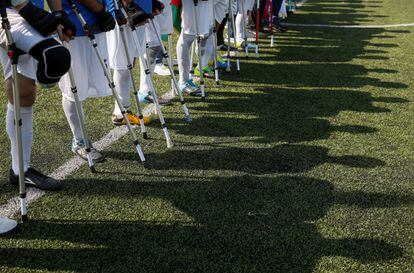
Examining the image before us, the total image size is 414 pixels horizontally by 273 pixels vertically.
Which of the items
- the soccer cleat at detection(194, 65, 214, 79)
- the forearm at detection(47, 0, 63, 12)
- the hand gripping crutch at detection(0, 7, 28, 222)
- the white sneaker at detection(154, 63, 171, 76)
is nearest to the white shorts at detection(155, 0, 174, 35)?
the white sneaker at detection(154, 63, 171, 76)

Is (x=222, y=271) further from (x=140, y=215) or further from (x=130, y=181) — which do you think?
(x=130, y=181)

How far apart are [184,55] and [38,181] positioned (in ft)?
11.2

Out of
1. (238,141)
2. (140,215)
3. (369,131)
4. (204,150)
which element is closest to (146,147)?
(204,150)

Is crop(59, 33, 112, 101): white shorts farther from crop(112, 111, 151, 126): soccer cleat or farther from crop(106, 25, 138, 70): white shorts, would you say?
crop(112, 111, 151, 126): soccer cleat

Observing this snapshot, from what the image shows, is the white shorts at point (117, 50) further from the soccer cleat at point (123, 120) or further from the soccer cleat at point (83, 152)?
the soccer cleat at point (83, 152)

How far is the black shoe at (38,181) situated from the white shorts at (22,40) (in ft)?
3.20

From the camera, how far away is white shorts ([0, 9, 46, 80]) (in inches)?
136

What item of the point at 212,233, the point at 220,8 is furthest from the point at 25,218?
the point at 220,8

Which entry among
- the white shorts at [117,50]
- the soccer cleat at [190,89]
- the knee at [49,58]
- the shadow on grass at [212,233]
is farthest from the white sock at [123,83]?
the knee at [49,58]

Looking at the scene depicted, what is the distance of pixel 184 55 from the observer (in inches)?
270

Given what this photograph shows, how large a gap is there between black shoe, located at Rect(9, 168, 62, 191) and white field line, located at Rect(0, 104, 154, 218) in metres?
0.06

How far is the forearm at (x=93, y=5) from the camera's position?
14.5 ft

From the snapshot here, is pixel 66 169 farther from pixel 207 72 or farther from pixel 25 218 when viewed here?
pixel 207 72

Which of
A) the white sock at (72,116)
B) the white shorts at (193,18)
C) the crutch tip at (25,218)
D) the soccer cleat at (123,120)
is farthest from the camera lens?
the white shorts at (193,18)
